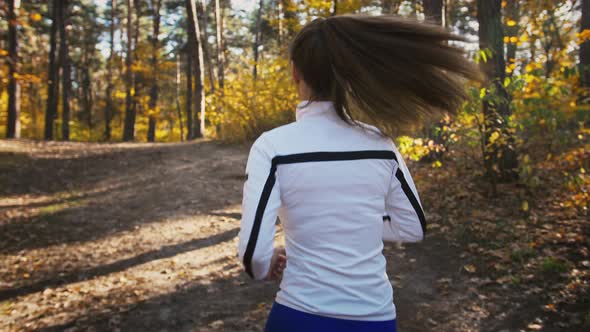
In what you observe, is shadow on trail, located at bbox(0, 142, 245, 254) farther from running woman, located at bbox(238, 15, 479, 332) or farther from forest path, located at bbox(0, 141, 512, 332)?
running woman, located at bbox(238, 15, 479, 332)

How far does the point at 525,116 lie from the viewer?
5.77m

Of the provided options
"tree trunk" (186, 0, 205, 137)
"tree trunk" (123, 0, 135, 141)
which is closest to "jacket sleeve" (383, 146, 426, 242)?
"tree trunk" (186, 0, 205, 137)

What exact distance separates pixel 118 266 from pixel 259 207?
5.02 meters

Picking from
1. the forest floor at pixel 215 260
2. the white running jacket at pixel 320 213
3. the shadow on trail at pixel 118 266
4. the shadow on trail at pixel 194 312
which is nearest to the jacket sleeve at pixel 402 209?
the white running jacket at pixel 320 213

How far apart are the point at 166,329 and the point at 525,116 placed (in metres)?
5.08

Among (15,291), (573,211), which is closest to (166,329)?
(15,291)

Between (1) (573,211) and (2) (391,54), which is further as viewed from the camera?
(1) (573,211)

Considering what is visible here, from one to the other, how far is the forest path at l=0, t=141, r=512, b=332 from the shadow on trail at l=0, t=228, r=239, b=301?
0.01 m

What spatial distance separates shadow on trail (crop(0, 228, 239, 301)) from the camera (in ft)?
A: 16.3

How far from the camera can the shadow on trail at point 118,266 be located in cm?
496

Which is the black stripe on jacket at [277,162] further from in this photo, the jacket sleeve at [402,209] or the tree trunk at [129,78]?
the tree trunk at [129,78]

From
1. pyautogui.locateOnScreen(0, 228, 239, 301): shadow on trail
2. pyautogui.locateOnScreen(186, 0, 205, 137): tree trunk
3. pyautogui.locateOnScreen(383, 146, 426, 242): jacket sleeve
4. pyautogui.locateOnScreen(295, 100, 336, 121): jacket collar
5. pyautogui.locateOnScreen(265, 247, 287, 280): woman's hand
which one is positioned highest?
pyautogui.locateOnScreen(186, 0, 205, 137): tree trunk

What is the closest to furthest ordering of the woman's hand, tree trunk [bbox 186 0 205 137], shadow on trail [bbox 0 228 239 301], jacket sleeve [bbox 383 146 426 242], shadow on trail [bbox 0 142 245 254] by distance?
the woman's hand → jacket sleeve [bbox 383 146 426 242] → shadow on trail [bbox 0 228 239 301] → shadow on trail [bbox 0 142 245 254] → tree trunk [bbox 186 0 205 137]

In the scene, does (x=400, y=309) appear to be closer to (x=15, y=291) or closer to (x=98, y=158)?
(x=15, y=291)
